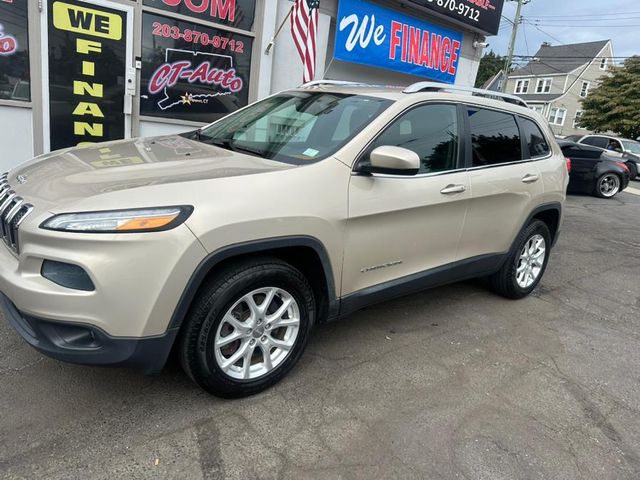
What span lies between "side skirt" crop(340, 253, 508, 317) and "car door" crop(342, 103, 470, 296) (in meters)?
0.04

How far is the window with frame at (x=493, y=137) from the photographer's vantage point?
3748 millimetres

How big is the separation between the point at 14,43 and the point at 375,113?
5052mm

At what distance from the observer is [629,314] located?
4.63 m

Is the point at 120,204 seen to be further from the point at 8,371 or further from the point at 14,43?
the point at 14,43

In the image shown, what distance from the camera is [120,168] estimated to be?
2586mm

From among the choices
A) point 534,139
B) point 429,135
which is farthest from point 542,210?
point 429,135

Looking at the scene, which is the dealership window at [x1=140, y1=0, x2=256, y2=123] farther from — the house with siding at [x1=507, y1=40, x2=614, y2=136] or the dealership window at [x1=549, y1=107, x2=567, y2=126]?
the dealership window at [x1=549, y1=107, x2=567, y2=126]

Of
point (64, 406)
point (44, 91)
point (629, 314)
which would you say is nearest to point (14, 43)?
point (44, 91)

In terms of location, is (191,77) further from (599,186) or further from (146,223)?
(599,186)

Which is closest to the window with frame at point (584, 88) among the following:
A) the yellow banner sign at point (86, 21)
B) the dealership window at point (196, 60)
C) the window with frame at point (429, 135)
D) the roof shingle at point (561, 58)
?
the roof shingle at point (561, 58)

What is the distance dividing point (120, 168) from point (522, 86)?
54.4 m

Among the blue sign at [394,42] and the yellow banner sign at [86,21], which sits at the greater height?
the blue sign at [394,42]

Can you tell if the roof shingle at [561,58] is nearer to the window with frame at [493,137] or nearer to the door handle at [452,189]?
the window with frame at [493,137]

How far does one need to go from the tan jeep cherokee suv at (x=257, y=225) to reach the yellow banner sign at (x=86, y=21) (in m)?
3.61
